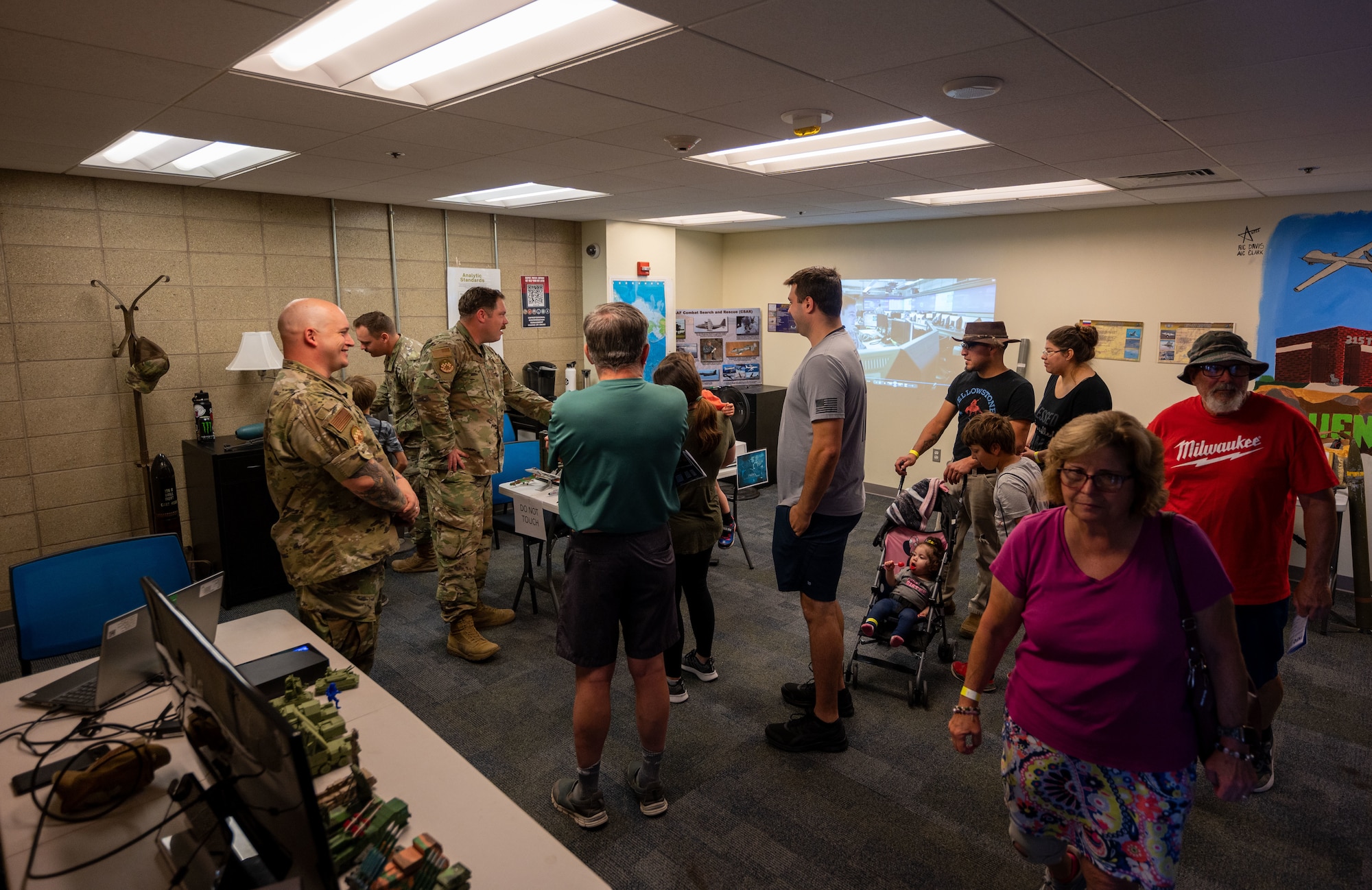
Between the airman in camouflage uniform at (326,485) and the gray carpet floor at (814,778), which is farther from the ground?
the airman in camouflage uniform at (326,485)

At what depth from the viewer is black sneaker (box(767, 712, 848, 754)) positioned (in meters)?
2.93

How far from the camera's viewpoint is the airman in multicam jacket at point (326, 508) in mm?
2295

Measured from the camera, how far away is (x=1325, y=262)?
15.8ft

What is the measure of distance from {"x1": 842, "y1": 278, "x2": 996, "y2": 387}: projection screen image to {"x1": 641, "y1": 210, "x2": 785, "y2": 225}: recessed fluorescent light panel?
4.15 ft

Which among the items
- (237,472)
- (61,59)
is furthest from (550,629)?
(61,59)

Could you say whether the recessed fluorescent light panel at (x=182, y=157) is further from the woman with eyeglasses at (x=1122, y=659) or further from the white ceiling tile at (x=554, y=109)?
the woman with eyeglasses at (x=1122, y=659)

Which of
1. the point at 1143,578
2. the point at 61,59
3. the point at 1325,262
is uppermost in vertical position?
the point at 61,59

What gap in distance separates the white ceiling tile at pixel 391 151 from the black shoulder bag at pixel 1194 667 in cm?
329

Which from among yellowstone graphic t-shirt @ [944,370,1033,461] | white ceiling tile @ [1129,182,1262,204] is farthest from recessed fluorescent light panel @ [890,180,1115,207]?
yellowstone graphic t-shirt @ [944,370,1033,461]

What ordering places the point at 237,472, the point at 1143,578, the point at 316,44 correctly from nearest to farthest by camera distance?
1. the point at 1143,578
2. the point at 316,44
3. the point at 237,472

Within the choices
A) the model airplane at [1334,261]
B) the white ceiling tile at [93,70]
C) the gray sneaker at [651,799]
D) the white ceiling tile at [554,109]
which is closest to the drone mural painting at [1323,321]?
the model airplane at [1334,261]

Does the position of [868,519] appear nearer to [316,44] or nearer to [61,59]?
[316,44]

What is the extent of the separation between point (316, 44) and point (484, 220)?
13.3 ft

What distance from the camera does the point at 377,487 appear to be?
2373 millimetres
